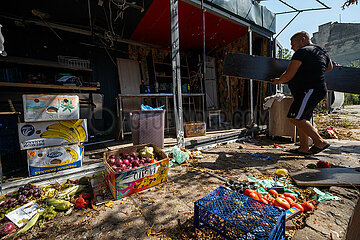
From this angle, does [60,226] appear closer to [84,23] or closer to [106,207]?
[106,207]

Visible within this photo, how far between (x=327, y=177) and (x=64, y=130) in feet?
12.5

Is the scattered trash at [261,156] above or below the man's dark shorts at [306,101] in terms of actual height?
below

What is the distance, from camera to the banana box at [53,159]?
2127mm

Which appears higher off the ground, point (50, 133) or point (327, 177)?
point (50, 133)

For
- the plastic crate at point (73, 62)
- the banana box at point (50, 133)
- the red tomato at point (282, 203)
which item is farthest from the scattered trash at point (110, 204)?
the plastic crate at point (73, 62)

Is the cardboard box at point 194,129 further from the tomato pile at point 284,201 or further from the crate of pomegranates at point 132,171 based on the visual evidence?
the tomato pile at point 284,201

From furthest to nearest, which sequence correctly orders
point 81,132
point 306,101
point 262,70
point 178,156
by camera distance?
point 262,70 → point 178,156 → point 306,101 → point 81,132

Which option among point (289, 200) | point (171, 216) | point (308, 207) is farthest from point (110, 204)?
point (308, 207)

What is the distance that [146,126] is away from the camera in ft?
9.86

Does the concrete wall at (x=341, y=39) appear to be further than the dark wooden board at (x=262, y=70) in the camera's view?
Yes

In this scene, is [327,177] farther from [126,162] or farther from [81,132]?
[81,132]

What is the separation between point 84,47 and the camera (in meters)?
4.82

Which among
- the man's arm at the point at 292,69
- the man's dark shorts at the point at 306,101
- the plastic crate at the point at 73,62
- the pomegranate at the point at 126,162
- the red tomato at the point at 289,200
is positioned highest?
the plastic crate at the point at 73,62

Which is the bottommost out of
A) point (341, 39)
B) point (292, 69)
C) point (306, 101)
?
point (306, 101)
